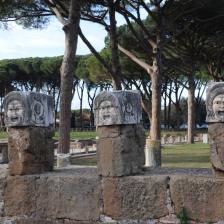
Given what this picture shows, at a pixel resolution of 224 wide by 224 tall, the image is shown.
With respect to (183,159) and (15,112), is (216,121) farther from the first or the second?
(183,159)

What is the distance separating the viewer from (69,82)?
41.9 feet

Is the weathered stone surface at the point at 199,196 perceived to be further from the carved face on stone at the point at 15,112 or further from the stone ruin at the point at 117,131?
the carved face on stone at the point at 15,112

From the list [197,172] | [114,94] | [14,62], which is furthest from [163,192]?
[14,62]

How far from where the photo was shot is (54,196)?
5926 mm

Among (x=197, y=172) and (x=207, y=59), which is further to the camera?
(x=207, y=59)

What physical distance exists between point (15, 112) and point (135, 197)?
164 cm

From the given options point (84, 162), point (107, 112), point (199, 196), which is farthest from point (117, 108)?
point (84, 162)

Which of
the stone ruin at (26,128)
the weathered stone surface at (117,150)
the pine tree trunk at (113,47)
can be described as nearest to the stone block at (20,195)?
the stone ruin at (26,128)

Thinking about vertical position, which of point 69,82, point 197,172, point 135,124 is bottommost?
point 197,172

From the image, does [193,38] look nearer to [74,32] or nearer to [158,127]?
[158,127]

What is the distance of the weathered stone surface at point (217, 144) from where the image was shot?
16.8 feet

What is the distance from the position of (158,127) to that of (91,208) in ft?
40.8

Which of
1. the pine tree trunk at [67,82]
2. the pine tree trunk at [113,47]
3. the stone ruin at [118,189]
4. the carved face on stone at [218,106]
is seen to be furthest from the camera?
the pine tree trunk at [113,47]

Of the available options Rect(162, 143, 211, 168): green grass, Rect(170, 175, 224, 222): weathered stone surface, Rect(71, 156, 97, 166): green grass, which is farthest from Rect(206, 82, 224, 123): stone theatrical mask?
Rect(71, 156, 97, 166): green grass
